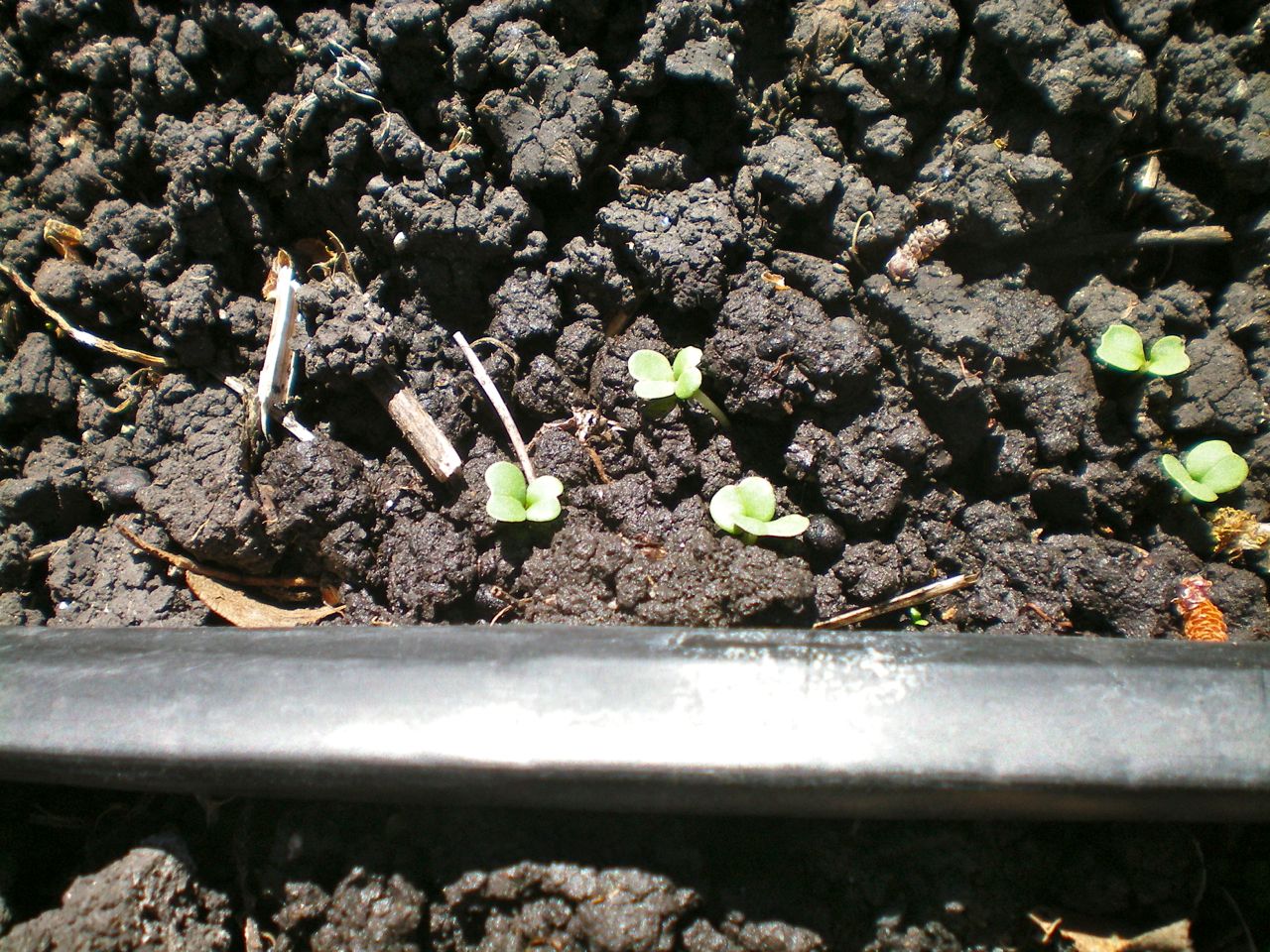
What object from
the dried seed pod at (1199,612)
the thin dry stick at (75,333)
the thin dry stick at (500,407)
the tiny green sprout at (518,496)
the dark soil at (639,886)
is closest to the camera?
the dark soil at (639,886)

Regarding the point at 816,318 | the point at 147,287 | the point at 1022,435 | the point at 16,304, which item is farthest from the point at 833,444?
the point at 16,304

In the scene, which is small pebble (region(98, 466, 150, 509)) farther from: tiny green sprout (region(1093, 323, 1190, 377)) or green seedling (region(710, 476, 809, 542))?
tiny green sprout (region(1093, 323, 1190, 377))

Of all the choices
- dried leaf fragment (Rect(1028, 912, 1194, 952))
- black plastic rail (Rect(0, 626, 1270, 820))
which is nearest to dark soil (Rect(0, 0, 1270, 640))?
black plastic rail (Rect(0, 626, 1270, 820))

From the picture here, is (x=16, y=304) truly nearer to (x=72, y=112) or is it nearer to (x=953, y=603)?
(x=72, y=112)

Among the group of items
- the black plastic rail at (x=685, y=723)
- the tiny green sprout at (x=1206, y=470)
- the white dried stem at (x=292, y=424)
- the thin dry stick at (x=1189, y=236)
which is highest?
the thin dry stick at (x=1189, y=236)

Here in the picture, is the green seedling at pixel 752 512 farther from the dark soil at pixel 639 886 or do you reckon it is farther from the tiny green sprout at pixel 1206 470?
the tiny green sprout at pixel 1206 470

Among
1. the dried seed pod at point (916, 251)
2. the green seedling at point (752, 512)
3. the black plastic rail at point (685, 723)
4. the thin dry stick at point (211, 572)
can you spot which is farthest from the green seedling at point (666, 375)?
the thin dry stick at point (211, 572)
